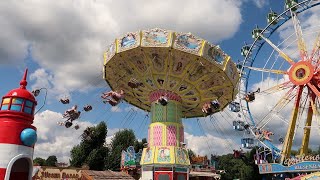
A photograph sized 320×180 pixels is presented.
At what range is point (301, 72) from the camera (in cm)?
3303

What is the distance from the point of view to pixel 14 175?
13977 millimetres

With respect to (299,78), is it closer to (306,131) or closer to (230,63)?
(306,131)

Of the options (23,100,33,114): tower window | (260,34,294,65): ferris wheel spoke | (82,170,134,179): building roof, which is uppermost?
(260,34,294,65): ferris wheel spoke

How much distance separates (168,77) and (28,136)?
54.5ft

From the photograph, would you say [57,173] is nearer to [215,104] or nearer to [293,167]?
[215,104]

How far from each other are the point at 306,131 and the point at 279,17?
1258 cm

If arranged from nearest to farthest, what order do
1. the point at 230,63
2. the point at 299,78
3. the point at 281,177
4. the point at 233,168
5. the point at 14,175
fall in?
1. the point at 14,175
2. the point at 230,63
3. the point at 281,177
4. the point at 299,78
5. the point at 233,168

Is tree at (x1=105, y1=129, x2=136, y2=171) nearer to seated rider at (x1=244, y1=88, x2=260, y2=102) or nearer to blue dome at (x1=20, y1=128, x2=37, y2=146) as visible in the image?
seated rider at (x1=244, y1=88, x2=260, y2=102)

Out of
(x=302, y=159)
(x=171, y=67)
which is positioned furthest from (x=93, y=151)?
(x=302, y=159)

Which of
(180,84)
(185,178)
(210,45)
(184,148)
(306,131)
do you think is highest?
(210,45)

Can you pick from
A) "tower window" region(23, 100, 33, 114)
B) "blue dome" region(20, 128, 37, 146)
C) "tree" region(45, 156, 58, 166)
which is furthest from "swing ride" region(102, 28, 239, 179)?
"tree" region(45, 156, 58, 166)

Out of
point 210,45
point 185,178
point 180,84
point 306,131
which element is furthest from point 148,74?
point 306,131

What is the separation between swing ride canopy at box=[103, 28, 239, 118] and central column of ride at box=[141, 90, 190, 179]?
4.48 ft

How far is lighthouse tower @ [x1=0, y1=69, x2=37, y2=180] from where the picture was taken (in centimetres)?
1197
